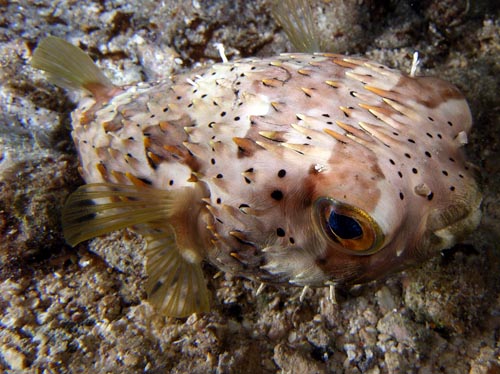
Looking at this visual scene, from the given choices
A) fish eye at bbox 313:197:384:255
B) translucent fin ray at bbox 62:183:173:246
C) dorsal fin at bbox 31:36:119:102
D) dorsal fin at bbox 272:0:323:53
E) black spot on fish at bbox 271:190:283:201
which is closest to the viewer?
fish eye at bbox 313:197:384:255

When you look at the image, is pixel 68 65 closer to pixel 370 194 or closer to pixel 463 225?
pixel 370 194

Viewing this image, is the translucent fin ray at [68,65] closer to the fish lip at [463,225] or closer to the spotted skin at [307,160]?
the spotted skin at [307,160]

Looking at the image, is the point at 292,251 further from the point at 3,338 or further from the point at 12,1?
the point at 12,1

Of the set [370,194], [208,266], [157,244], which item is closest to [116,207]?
[157,244]

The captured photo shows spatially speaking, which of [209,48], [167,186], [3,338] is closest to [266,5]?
[209,48]

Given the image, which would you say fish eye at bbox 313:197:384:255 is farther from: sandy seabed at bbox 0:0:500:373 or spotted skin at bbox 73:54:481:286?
sandy seabed at bbox 0:0:500:373

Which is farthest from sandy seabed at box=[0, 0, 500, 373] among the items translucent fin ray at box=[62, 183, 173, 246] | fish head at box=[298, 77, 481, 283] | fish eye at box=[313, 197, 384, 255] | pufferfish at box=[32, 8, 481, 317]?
fish eye at box=[313, 197, 384, 255]

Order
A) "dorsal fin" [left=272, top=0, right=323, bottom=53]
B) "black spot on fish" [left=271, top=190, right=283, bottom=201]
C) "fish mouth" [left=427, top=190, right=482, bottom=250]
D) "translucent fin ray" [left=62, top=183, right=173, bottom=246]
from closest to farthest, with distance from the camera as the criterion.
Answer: "fish mouth" [left=427, top=190, right=482, bottom=250], "black spot on fish" [left=271, top=190, right=283, bottom=201], "translucent fin ray" [left=62, top=183, right=173, bottom=246], "dorsal fin" [left=272, top=0, right=323, bottom=53]
